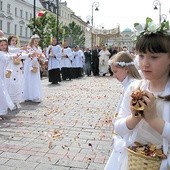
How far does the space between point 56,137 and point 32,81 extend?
520 centimetres

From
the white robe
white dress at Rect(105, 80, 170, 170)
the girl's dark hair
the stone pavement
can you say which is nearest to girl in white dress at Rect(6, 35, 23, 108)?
the stone pavement

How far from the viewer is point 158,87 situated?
2.22 m

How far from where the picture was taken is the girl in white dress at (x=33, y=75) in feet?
36.7

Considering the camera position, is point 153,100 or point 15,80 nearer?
point 153,100

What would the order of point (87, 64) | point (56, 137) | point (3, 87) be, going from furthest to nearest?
point (87, 64)
point (3, 87)
point (56, 137)

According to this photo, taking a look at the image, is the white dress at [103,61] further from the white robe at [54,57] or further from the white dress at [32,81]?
the white dress at [32,81]

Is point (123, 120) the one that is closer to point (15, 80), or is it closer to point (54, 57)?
point (15, 80)

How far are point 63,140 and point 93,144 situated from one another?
1.93 ft

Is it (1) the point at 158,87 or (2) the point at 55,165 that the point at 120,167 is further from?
(2) the point at 55,165

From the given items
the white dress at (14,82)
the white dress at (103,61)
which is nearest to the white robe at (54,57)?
the white dress at (14,82)

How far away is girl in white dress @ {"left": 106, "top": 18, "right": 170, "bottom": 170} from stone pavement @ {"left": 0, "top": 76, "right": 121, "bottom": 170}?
8.49 ft

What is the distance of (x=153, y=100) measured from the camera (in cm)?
198

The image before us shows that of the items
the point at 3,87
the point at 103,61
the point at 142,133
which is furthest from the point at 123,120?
the point at 103,61

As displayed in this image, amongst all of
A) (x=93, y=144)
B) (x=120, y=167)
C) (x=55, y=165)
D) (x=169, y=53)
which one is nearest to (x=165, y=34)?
(x=169, y=53)
